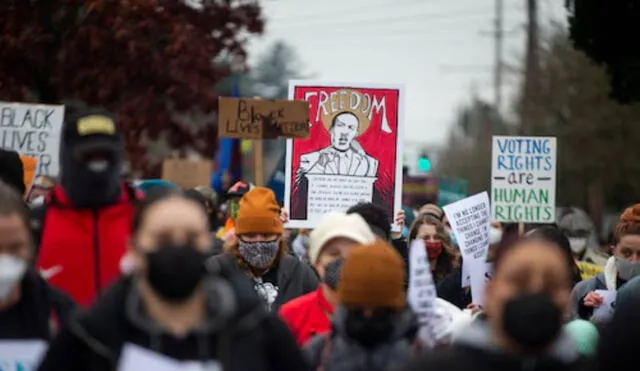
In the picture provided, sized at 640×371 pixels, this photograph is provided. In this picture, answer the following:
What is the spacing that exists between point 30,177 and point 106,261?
4.79 meters

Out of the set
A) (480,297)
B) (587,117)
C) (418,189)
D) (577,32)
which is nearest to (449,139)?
(587,117)

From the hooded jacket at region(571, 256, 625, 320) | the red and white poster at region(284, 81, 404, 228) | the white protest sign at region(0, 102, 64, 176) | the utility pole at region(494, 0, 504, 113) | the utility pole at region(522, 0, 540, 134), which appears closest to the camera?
the hooded jacket at region(571, 256, 625, 320)

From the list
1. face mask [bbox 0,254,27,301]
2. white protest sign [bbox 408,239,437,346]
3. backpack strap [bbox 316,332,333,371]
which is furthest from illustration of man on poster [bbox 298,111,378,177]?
face mask [bbox 0,254,27,301]

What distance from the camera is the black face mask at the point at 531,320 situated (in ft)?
16.2

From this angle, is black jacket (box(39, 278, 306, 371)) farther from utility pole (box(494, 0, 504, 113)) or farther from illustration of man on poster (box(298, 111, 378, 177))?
utility pole (box(494, 0, 504, 113))

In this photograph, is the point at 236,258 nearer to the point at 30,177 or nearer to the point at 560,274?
the point at 30,177

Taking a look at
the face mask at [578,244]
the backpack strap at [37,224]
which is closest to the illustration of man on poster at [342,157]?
the backpack strap at [37,224]

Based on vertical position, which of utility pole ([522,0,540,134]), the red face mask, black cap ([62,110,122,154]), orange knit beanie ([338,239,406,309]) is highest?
utility pole ([522,0,540,134])

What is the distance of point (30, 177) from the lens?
440 inches

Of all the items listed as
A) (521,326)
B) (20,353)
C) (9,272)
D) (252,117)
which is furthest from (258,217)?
(252,117)

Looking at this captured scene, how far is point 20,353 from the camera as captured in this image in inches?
228

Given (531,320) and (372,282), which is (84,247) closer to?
(372,282)

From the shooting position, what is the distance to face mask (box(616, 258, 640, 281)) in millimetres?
9875

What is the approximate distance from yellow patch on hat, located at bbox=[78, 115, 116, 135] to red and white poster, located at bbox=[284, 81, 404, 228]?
16.5ft
